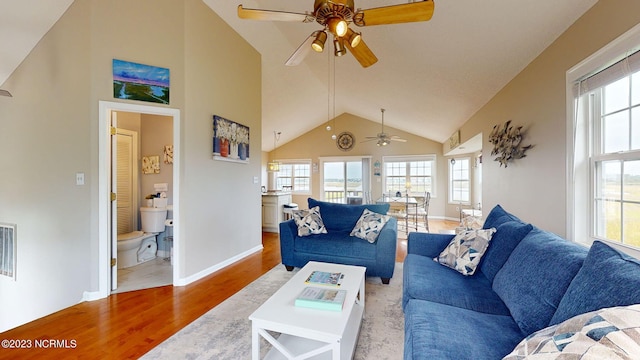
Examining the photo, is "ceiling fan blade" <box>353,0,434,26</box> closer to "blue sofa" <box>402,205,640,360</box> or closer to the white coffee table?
"blue sofa" <box>402,205,640,360</box>

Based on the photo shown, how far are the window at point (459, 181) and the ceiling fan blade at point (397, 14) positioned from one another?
631 cm

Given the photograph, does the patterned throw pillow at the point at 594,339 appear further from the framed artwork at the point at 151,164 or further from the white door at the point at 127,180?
the white door at the point at 127,180

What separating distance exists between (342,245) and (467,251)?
53.3 inches

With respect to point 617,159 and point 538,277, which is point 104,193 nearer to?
point 538,277

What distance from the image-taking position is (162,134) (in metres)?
4.04

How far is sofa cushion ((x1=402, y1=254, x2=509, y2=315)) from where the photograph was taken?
1.58 m

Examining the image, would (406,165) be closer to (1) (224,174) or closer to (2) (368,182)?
(2) (368,182)

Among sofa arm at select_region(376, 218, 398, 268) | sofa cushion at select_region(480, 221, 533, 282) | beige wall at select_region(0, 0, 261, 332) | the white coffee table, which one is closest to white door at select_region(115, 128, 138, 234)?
beige wall at select_region(0, 0, 261, 332)

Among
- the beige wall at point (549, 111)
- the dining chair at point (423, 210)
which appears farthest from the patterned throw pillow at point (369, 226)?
the dining chair at point (423, 210)

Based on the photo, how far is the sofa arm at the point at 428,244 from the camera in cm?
248

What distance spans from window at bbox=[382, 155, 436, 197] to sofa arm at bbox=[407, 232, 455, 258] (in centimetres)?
520

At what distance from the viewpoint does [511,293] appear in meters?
1.44

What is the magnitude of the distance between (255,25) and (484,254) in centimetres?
410

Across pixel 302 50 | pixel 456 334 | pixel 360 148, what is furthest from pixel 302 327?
pixel 360 148
